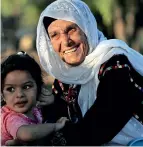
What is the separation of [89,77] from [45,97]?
0.89ft

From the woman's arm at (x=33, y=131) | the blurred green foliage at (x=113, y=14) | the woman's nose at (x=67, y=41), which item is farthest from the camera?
the blurred green foliage at (x=113, y=14)

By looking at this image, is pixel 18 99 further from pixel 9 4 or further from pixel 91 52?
pixel 9 4

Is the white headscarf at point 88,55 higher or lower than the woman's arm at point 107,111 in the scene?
higher

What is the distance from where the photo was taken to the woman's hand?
9.05ft

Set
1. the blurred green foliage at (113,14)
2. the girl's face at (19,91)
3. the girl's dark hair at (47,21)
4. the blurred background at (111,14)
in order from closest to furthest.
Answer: the girl's face at (19,91) → the girl's dark hair at (47,21) → the blurred background at (111,14) → the blurred green foliage at (113,14)

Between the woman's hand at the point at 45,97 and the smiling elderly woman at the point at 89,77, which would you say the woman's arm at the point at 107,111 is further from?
the woman's hand at the point at 45,97

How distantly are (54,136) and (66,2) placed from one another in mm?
788

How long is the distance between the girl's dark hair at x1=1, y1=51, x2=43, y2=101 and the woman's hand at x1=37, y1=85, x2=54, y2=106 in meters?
0.06

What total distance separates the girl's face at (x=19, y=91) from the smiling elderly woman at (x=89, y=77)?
0.24m

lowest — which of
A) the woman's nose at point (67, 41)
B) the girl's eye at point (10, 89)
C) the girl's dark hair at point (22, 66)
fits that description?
the girl's eye at point (10, 89)

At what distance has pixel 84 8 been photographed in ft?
9.58

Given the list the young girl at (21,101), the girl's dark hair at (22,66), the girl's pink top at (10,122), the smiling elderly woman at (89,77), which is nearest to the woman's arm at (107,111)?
the smiling elderly woman at (89,77)

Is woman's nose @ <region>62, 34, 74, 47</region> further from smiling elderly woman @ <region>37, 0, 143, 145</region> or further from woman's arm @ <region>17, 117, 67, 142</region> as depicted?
woman's arm @ <region>17, 117, 67, 142</region>

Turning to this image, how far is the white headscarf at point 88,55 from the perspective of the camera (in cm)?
263
